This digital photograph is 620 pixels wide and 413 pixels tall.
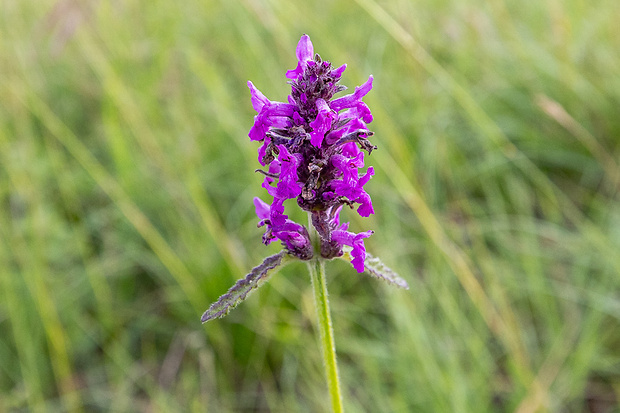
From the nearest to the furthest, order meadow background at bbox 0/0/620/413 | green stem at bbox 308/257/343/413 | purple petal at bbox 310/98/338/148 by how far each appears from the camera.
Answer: purple petal at bbox 310/98/338/148, green stem at bbox 308/257/343/413, meadow background at bbox 0/0/620/413

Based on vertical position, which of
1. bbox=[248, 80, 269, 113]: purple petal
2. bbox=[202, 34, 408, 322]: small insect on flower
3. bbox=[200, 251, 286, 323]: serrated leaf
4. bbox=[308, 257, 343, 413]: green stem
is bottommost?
bbox=[308, 257, 343, 413]: green stem

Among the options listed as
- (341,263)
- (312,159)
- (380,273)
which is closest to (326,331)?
(380,273)

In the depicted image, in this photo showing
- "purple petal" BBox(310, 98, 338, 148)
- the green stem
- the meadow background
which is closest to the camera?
"purple petal" BBox(310, 98, 338, 148)

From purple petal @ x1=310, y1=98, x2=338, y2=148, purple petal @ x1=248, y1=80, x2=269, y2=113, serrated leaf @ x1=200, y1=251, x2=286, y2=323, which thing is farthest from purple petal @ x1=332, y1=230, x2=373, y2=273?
purple petal @ x1=248, y1=80, x2=269, y2=113

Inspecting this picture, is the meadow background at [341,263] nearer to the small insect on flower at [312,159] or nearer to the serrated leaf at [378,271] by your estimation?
the serrated leaf at [378,271]

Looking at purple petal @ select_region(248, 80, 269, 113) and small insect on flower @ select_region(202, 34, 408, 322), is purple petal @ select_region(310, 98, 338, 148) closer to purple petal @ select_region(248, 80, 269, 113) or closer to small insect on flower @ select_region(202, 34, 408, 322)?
small insect on flower @ select_region(202, 34, 408, 322)

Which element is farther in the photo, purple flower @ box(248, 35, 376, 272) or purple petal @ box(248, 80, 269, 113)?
purple petal @ box(248, 80, 269, 113)
